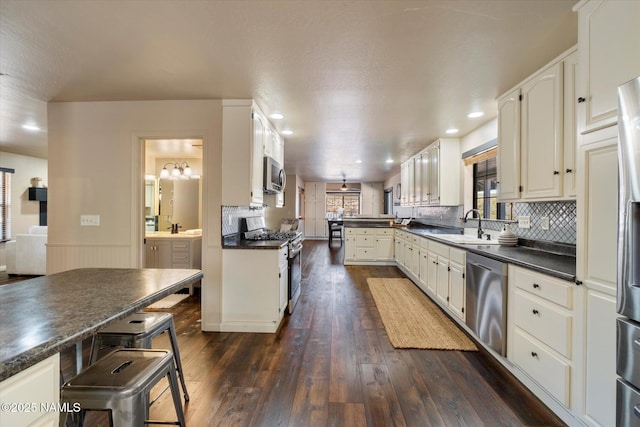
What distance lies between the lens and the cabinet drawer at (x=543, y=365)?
165 cm

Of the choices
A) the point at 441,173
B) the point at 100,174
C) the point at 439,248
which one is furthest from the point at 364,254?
the point at 100,174

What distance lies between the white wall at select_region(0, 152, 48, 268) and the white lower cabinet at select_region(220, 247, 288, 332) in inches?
228

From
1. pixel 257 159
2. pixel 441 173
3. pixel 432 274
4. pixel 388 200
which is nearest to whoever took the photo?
pixel 257 159

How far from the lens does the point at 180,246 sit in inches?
167

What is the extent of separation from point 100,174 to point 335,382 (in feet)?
9.75

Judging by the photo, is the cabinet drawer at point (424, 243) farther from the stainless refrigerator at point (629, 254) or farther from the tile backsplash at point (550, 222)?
the stainless refrigerator at point (629, 254)

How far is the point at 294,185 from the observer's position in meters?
9.51

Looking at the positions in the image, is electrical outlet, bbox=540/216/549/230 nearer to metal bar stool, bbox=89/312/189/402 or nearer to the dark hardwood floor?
the dark hardwood floor

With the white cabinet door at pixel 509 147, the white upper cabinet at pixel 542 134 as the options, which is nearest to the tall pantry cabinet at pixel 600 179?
the white upper cabinet at pixel 542 134

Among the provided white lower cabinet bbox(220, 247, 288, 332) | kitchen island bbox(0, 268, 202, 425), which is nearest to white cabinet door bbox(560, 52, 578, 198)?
white lower cabinet bbox(220, 247, 288, 332)

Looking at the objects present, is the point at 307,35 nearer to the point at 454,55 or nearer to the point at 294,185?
the point at 454,55

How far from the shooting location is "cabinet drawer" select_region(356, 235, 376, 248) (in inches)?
248

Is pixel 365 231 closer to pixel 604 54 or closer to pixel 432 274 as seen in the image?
pixel 432 274

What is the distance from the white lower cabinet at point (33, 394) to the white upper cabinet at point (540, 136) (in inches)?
108
